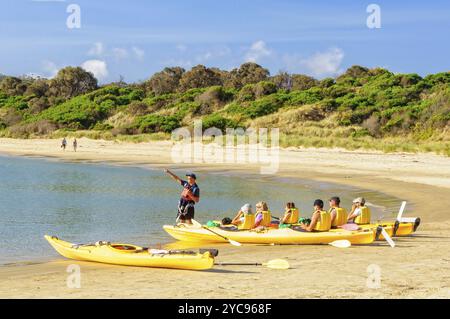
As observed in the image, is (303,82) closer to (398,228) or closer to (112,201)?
(112,201)

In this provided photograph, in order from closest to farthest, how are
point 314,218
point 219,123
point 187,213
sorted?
point 314,218
point 187,213
point 219,123

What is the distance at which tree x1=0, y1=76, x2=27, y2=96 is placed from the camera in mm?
72481

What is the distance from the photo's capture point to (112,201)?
19578mm

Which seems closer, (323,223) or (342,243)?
(342,243)

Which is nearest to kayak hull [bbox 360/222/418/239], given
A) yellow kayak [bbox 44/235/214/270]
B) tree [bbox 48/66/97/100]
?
yellow kayak [bbox 44/235/214/270]

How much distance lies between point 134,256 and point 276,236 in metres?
3.12

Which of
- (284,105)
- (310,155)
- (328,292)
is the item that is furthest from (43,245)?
(284,105)

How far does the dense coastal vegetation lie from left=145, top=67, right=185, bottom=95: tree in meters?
0.10

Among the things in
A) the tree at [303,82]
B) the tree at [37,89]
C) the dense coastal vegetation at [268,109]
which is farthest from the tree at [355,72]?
the tree at [37,89]

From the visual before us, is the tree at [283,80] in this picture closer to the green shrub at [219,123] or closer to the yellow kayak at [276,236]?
the green shrub at [219,123]

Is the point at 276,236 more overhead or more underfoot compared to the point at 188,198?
more underfoot

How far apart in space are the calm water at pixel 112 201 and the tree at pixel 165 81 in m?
34.6

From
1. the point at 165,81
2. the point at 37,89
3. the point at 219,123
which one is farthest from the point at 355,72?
the point at 37,89
